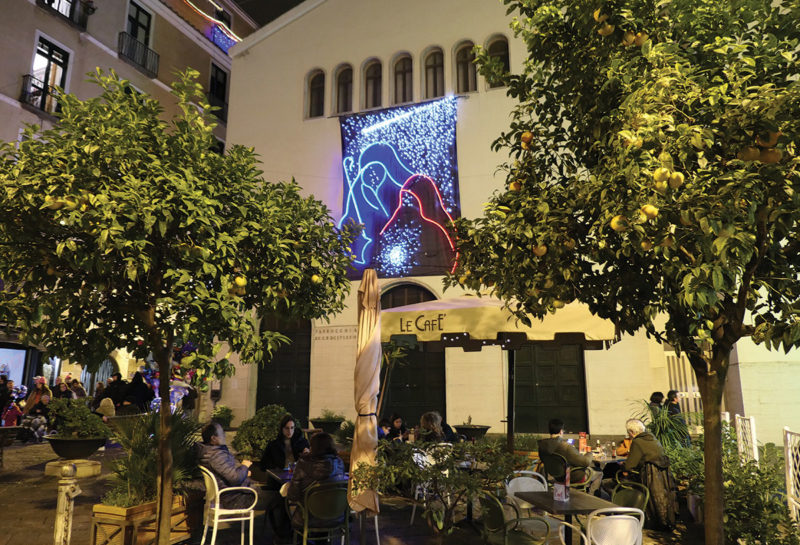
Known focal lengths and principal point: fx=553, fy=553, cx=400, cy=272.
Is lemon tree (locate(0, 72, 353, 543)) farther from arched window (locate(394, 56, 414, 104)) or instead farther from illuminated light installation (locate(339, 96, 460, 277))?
arched window (locate(394, 56, 414, 104))

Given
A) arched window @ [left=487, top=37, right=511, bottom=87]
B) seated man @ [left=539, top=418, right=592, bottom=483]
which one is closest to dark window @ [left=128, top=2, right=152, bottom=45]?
arched window @ [left=487, top=37, right=511, bottom=87]

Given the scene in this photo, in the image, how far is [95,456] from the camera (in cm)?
1147

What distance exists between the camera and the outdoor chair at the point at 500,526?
448cm

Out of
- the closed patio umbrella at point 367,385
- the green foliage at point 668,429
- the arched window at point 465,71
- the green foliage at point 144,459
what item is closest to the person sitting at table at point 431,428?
the closed patio umbrella at point 367,385

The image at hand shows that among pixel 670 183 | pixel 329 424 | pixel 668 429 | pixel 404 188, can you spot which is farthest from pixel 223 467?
pixel 404 188

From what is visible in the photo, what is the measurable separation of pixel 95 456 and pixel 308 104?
Answer: 11.6 m

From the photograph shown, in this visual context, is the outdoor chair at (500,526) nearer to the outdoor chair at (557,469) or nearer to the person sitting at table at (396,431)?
the outdoor chair at (557,469)

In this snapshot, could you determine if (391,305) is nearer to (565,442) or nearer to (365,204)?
(365,204)

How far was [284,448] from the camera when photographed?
7133 millimetres

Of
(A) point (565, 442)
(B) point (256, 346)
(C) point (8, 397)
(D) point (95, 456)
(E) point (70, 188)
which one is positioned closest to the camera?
(E) point (70, 188)

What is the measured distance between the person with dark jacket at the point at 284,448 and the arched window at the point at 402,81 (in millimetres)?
11712

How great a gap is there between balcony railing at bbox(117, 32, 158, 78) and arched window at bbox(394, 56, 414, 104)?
927cm

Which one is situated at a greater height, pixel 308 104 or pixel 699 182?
pixel 308 104

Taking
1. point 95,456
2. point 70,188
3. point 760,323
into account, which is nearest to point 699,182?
point 760,323
